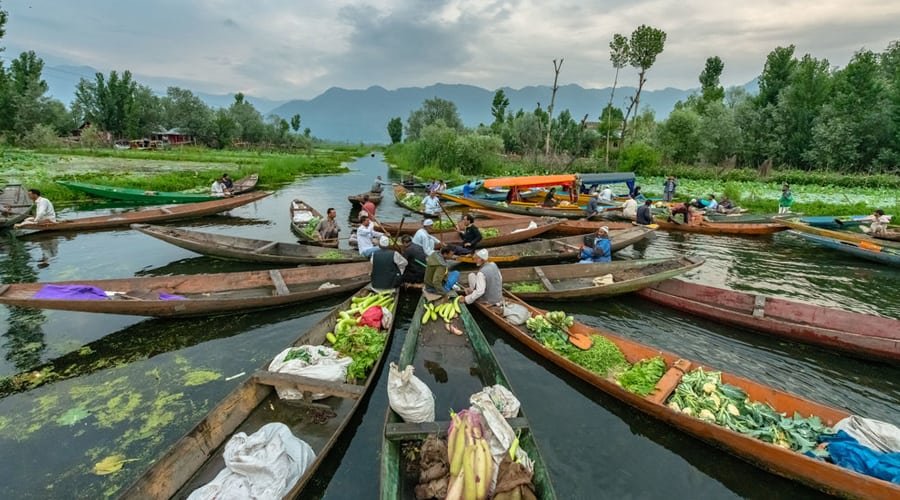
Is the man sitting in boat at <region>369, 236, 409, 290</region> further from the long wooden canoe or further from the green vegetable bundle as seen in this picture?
the green vegetable bundle

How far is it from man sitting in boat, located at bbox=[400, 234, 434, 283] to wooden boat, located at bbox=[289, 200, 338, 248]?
4.65m

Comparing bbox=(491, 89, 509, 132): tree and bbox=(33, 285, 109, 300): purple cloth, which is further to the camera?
bbox=(491, 89, 509, 132): tree

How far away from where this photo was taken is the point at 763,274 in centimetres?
1291

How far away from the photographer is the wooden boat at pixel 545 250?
12.5 m

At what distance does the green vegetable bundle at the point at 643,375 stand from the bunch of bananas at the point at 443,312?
3.15 metres

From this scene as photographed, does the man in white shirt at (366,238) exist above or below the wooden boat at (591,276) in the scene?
above

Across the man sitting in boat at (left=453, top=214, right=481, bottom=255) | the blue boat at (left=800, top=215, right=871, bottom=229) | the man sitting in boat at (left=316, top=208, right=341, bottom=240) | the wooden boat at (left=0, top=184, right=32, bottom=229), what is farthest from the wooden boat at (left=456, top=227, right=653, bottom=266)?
the wooden boat at (left=0, top=184, right=32, bottom=229)

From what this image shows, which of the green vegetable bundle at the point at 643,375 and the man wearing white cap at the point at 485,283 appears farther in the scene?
the man wearing white cap at the point at 485,283

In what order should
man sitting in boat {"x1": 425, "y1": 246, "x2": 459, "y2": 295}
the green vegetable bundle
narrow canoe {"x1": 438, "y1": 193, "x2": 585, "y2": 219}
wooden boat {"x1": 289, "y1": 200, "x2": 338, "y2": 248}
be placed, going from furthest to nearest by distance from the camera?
narrow canoe {"x1": 438, "y1": 193, "x2": 585, "y2": 219}, wooden boat {"x1": 289, "y1": 200, "x2": 338, "y2": 248}, man sitting in boat {"x1": 425, "y1": 246, "x2": 459, "y2": 295}, the green vegetable bundle

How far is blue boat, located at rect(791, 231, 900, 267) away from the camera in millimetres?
13055

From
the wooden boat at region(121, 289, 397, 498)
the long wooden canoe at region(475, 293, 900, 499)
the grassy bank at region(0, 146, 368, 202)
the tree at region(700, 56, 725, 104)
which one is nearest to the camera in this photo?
the wooden boat at region(121, 289, 397, 498)

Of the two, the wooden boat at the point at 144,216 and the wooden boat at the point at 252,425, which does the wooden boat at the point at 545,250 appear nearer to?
the wooden boat at the point at 252,425

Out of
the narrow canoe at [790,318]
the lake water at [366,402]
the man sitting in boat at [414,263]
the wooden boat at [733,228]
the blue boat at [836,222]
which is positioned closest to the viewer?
the lake water at [366,402]

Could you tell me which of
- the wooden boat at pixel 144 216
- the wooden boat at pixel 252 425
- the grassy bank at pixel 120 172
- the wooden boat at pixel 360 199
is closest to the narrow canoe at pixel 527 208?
the wooden boat at pixel 360 199
